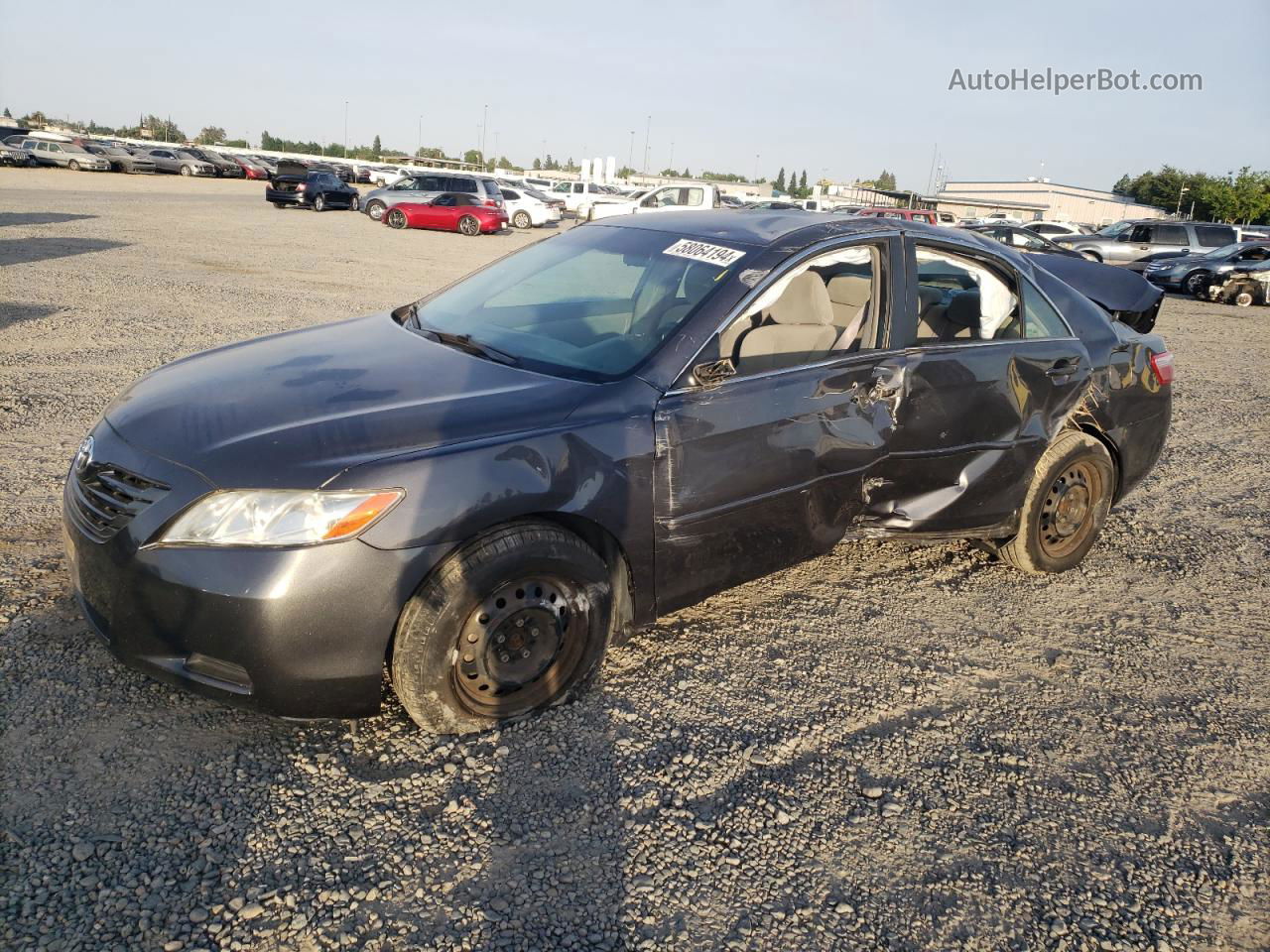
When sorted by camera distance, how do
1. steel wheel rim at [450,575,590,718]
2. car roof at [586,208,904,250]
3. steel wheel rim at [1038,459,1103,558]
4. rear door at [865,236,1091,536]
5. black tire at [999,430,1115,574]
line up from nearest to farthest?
steel wheel rim at [450,575,590,718]
car roof at [586,208,904,250]
rear door at [865,236,1091,536]
black tire at [999,430,1115,574]
steel wheel rim at [1038,459,1103,558]

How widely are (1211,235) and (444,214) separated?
22149 millimetres

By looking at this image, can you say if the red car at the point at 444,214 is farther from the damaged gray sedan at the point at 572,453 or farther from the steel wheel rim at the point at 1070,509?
the steel wheel rim at the point at 1070,509

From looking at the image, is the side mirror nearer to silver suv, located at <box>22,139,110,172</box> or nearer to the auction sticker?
the auction sticker

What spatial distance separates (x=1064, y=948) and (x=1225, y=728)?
1546mm

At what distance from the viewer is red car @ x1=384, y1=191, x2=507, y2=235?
28.6 m

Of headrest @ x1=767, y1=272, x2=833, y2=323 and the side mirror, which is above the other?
headrest @ x1=767, y1=272, x2=833, y2=323

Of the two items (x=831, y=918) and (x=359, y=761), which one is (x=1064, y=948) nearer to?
(x=831, y=918)

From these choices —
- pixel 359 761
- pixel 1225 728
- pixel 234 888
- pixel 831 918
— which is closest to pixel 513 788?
pixel 359 761

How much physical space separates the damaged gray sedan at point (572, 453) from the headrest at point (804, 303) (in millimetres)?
15

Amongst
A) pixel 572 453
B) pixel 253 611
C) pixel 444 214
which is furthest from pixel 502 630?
pixel 444 214

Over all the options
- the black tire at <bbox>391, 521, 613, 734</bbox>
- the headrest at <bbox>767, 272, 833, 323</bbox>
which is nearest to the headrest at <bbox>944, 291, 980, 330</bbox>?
the headrest at <bbox>767, 272, 833, 323</bbox>

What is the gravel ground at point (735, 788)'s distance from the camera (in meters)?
2.32

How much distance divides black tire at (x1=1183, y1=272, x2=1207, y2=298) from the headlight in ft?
79.8

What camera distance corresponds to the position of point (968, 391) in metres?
4.04
